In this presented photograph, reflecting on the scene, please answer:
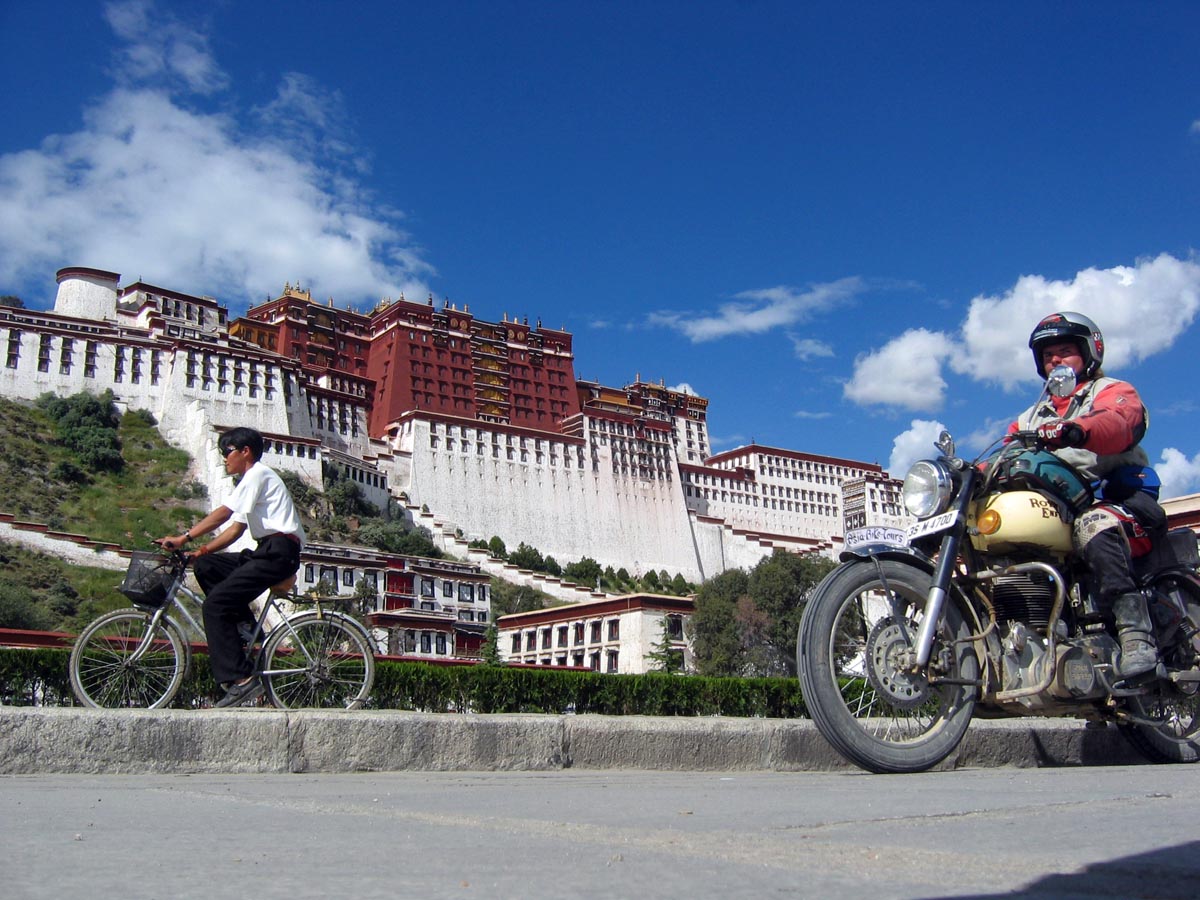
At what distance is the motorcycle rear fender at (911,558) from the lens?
136 inches

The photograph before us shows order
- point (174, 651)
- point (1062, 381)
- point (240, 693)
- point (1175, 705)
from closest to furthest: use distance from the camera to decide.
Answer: point (1062, 381) → point (1175, 705) → point (240, 693) → point (174, 651)

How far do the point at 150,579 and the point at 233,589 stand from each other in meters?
0.49

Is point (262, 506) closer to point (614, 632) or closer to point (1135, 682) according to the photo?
point (1135, 682)

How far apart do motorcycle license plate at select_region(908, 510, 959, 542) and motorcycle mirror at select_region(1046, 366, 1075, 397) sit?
2.14 feet

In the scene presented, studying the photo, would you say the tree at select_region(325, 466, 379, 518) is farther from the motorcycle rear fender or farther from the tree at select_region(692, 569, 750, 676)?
the motorcycle rear fender

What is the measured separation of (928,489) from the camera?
3.52m

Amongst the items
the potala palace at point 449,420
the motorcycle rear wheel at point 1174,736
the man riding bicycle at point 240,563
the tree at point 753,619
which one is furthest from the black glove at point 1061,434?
the potala palace at point 449,420

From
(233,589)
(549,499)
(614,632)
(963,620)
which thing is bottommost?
(963,620)

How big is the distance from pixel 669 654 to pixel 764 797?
40710 millimetres

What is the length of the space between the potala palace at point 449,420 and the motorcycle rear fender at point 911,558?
54683mm

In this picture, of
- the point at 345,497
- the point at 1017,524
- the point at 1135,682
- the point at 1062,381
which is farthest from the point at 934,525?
the point at 345,497

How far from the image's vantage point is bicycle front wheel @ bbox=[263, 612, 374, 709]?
4.96m

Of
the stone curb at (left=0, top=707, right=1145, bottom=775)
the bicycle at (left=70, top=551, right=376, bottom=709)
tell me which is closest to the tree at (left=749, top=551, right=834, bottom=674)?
the stone curb at (left=0, top=707, right=1145, bottom=775)

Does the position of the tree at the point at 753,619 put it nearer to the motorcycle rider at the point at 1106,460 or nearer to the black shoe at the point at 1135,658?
the motorcycle rider at the point at 1106,460
